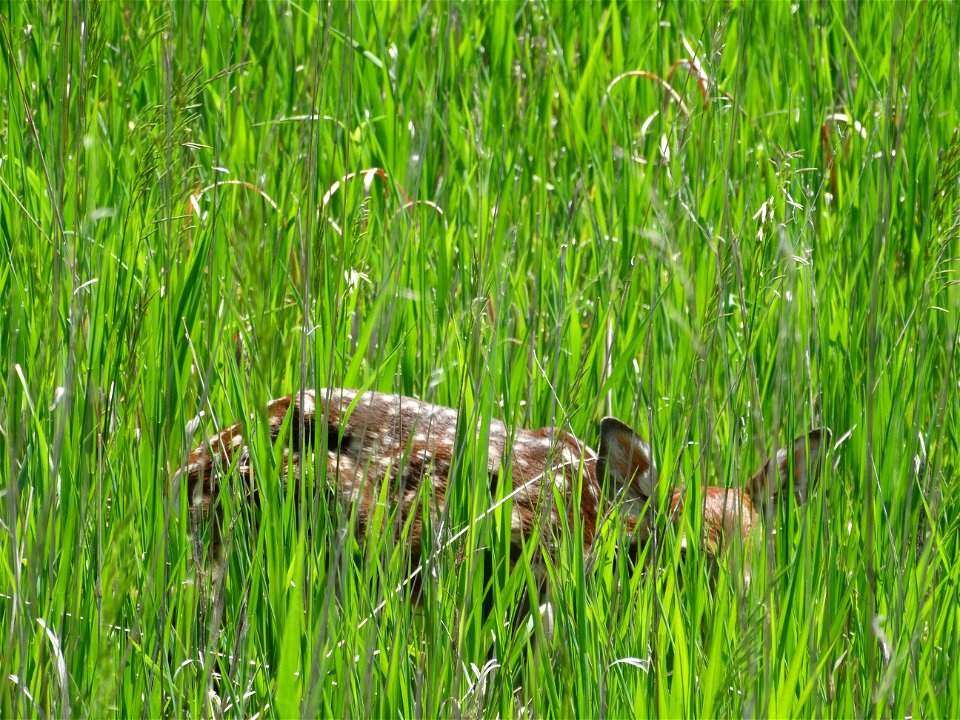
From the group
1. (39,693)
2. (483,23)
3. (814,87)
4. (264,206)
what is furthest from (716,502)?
(483,23)

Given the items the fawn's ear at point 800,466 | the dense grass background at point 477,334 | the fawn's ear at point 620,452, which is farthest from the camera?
the fawn's ear at point 620,452

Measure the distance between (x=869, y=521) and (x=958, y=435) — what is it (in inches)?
43.1

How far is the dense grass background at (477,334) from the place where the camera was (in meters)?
1.46

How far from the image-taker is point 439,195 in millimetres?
3043

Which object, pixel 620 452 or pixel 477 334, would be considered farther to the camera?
pixel 620 452

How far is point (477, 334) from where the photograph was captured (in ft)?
5.06

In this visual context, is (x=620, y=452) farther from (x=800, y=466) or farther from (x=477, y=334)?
(x=477, y=334)

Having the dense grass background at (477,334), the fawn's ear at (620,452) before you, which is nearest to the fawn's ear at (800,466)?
the dense grass background at (477,334)

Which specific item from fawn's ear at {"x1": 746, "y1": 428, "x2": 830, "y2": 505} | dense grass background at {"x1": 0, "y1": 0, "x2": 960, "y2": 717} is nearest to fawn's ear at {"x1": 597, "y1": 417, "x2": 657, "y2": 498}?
dense grass background at {"x1": 0, "y1": 0, "x2": 960, "y2": 717}

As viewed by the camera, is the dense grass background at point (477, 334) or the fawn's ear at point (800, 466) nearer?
the dense grass background at point (477, 334)

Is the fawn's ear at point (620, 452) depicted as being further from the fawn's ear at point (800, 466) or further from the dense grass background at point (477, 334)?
the fawn's ear at point (800, 466)

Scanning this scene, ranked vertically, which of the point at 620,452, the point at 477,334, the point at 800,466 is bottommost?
the point at 800,466

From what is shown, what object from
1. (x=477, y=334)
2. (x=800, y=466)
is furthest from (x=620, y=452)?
(x=477, y=334)

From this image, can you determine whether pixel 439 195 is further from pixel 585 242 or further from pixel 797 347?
pixel 797 347
